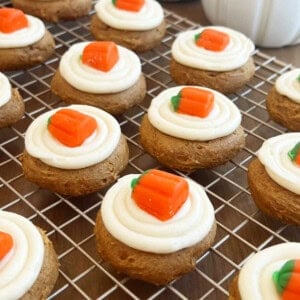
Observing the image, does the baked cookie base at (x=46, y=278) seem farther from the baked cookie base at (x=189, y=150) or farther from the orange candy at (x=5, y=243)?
the baked cookie base at (x=189, y=150)

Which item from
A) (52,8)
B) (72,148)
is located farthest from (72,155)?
(52,8)

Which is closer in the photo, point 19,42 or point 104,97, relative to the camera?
point 104,97

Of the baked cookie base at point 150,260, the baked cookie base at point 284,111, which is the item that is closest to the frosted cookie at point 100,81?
the baked cookie base at point 284,111

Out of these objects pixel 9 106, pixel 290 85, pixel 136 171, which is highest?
pixel 290 85

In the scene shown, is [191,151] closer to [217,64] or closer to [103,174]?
[103,174]

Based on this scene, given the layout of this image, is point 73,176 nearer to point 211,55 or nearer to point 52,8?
point 211,55

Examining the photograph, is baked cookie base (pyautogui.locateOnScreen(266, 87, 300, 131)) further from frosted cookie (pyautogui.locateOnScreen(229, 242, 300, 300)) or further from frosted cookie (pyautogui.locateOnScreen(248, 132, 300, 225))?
frosted cookie (pyautogui.locateOnScreen(229, 242, 300, 300))

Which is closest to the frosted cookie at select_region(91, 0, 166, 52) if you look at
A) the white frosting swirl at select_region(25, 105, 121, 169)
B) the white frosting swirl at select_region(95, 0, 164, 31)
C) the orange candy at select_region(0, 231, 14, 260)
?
the white frosting swirl at select_region(95, 0, 164, 31)

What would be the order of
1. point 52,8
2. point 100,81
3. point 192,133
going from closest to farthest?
point 192,133 → point 100,81 → point 52,8
